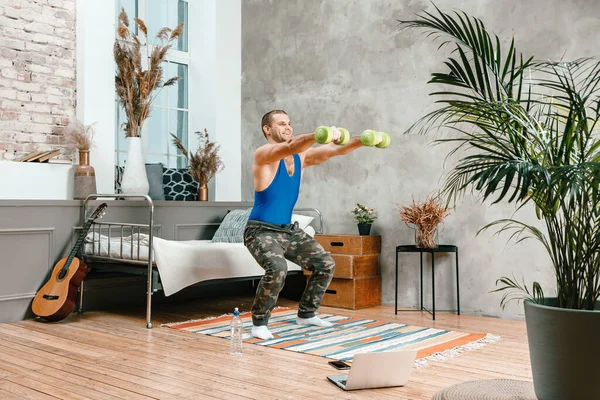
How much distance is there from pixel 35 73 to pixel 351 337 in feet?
10.6

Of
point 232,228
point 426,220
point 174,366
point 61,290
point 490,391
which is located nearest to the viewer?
point 490,391

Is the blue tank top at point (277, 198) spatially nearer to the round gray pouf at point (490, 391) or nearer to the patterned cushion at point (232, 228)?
the patterned cushion at point (232, 228)

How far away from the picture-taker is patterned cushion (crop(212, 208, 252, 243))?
5516 millimetres

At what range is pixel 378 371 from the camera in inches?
111

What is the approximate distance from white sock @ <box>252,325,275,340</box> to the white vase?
6.61 feet

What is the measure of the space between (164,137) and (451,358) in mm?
4060

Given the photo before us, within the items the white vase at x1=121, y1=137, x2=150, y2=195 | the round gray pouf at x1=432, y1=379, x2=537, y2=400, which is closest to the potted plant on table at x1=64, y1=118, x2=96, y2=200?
the white vase at x1=121, y1=137, x2=150, y2=195

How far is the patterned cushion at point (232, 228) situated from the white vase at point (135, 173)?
71cm

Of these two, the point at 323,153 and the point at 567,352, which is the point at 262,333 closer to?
the point at 323,153

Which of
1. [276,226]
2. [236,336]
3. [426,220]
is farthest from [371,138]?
[426,220]

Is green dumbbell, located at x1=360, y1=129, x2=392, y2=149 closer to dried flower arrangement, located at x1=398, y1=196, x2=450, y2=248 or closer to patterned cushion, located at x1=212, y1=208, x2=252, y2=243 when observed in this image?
dried flower arrangement, located at x1=398, y1=196, x2=450, y2=248

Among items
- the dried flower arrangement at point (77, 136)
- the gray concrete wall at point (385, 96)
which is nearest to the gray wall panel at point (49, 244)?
the dried flower arrangement at point (77, 136)

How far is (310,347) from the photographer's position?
367 cm

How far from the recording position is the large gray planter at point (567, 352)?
2184mm
